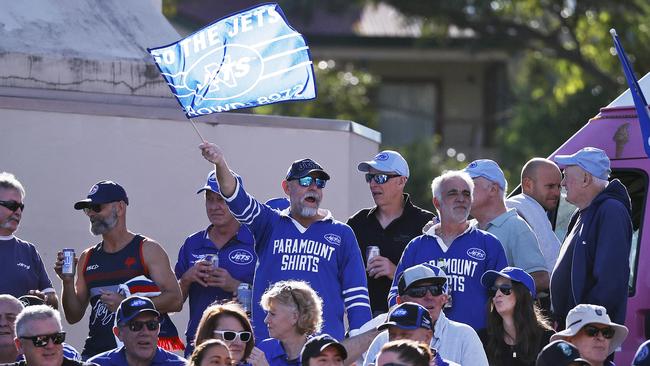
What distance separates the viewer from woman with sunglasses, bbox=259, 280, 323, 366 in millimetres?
9281

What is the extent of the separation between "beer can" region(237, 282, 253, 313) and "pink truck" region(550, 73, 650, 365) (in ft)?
7.54

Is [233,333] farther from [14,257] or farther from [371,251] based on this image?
[14,257]

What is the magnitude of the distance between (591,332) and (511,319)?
58 cm

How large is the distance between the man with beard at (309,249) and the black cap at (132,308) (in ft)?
2.96

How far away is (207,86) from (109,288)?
1.38m

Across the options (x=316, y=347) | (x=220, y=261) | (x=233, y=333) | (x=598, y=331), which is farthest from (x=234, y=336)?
(x=598, y=331)

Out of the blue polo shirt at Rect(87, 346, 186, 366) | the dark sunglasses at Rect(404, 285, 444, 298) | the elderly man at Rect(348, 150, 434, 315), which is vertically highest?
the elderly man at Rect(348, 150, 434, 315)

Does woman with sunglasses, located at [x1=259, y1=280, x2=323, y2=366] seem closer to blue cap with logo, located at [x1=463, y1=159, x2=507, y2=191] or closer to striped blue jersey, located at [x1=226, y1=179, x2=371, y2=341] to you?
striped blue jersey, located at [x1=226, y1=179, x2=371, y2=341]

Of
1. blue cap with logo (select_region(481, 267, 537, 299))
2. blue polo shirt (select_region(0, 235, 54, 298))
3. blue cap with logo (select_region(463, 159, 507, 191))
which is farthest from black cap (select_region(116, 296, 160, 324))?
blue cap with logo (select_region(463, 159, 507, 191))

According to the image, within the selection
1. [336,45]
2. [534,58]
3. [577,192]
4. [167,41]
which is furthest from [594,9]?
[577,192]

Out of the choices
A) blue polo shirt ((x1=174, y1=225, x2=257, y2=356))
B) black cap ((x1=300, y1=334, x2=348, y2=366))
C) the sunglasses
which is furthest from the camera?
blue polo shirt ((x1=174, y1=225, x2=257, y2=356))

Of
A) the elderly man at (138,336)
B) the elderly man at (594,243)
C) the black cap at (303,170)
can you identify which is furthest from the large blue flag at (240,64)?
the elderly man at (594,243)

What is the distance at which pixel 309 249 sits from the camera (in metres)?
10.2

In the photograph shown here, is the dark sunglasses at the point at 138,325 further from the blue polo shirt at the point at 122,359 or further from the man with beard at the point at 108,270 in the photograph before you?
the man with beard at the point at 108,270
